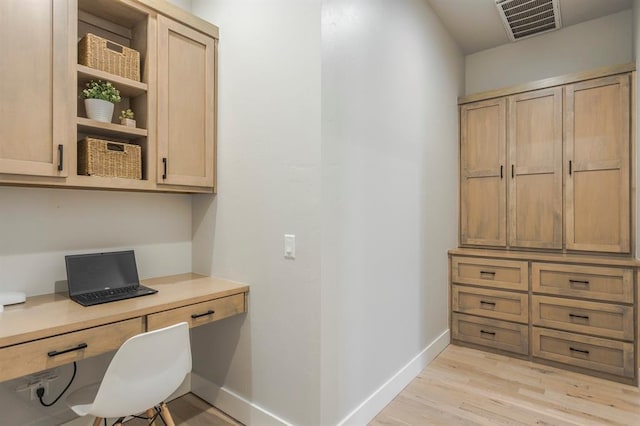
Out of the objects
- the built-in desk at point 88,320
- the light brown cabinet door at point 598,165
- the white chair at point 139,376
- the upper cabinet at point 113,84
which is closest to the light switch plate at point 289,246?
the built-in desk at point 88,320

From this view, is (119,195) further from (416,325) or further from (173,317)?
(416,325)

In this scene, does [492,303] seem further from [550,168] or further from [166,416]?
[166,416]

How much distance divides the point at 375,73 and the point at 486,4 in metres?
1.39

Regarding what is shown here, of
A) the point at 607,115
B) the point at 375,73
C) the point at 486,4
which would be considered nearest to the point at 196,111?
the point at 375,73

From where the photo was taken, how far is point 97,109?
5.76ft

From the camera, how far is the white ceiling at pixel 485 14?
2.75 metres

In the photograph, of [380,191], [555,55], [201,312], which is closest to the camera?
[201,312]

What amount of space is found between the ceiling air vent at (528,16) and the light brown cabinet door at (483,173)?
0.63 meters

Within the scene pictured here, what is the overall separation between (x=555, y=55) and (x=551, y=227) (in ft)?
5.17

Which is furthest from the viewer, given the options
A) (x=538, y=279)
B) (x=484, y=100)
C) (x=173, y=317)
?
(x=484, y=100)

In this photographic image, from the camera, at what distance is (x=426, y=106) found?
2.78m

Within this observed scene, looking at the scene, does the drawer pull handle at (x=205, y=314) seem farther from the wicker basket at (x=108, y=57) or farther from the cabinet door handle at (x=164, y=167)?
the wicker basket at (x=108, y=57)

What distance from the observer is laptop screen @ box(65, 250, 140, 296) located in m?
1.78

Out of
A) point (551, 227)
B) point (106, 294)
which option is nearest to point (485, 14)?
point (551, 227)
